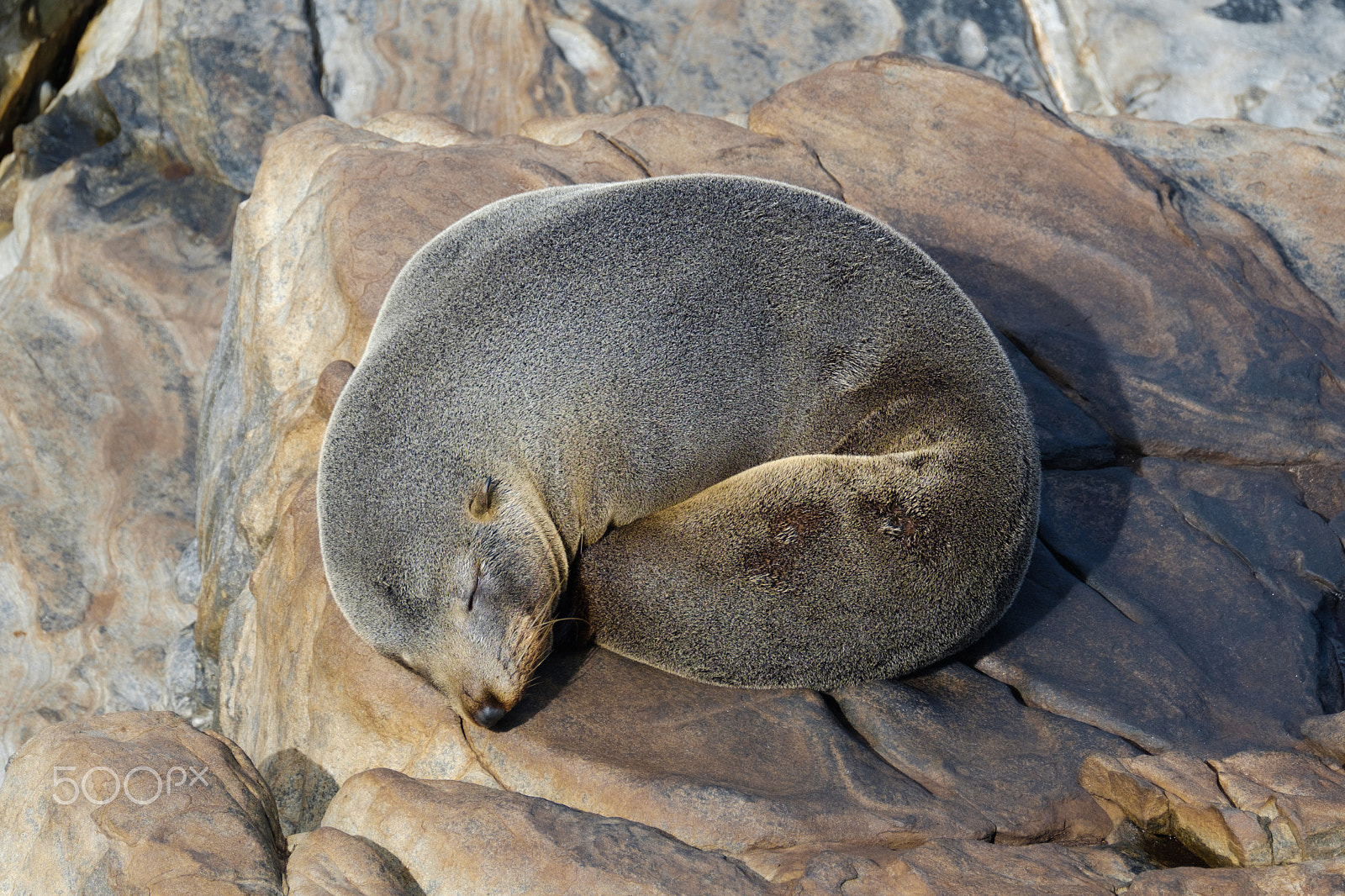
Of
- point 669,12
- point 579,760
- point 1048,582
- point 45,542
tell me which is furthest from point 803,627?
point 669,12

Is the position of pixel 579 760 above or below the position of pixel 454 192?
below

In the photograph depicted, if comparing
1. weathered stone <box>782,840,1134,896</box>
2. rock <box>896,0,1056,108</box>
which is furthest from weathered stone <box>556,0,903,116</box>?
weathered stone <box>782,840,1134,896</box>

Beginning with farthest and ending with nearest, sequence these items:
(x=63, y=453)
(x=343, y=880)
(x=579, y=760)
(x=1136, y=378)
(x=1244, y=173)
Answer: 1. (x=63, y=453)
2. (x=1244, y=173)
3. (x=1136, y=378)
4. (x=579, y=760)
5. (x=343, y=880)

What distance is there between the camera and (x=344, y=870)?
3.13m

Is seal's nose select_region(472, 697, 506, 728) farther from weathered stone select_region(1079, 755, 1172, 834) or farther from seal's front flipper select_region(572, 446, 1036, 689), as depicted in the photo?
weathered stone select_region(1079, 755, 1172, 834)

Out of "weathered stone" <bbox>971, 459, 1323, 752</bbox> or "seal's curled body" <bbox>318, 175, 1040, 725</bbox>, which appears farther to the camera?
"weathered stone" <bbox>971, 459, 1323, 752</bbox>

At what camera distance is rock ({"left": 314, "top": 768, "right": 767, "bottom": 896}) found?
308 centimetres

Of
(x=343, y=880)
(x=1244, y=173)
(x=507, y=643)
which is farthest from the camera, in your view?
(x=1244, y=173)

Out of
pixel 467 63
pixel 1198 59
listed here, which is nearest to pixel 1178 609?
pixel 1198 59

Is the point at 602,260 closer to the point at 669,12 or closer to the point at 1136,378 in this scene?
the point at 1136,378

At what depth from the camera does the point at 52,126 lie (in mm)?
9586

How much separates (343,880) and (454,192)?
146 inches

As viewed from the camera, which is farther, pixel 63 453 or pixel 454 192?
pixel 63 453

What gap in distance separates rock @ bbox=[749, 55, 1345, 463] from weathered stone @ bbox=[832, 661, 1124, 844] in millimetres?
1773
